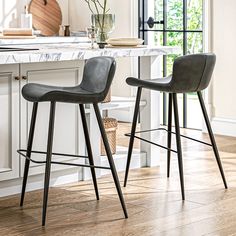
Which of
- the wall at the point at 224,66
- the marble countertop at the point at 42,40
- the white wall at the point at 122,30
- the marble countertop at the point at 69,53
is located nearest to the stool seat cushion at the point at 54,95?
the marble countertop at the point at 69,53

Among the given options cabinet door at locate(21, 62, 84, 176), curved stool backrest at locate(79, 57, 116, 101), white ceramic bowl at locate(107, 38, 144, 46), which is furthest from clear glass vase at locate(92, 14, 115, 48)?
curved stool backrest at locate(79, 57, 116, 101)

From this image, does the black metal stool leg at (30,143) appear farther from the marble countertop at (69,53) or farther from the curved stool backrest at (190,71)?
the curved stool backrest at (190,71)

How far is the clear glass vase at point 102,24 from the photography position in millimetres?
4598

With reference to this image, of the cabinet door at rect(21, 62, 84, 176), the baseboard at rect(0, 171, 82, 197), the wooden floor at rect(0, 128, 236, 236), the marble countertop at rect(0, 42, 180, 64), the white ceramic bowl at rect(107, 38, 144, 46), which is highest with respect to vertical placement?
the white ceramic bowl at rect(107, 38, 144, 46)

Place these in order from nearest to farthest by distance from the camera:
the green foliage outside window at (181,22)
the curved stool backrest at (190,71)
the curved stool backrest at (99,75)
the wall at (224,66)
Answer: the curved stool backrest at (99,75) → the curved stool backrest at (190,71) → the wall at (224,66) → the green foliage outside window at (181,22)

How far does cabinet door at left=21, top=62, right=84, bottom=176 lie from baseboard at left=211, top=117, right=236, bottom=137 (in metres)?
2.16

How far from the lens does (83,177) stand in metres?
4.55

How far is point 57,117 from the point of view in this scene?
4.32 meters

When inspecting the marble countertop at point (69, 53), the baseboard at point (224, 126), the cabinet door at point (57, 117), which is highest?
the marble countertop at point (69, 53)

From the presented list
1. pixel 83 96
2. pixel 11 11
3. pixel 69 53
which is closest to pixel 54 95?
pixel 83 96

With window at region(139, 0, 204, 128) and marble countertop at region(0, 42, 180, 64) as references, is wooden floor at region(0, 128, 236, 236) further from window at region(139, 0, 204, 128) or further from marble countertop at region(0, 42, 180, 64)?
window at region(139, 0, 204, 128)

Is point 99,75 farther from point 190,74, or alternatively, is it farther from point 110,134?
point 110,134

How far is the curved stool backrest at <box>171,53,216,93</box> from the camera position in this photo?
13.1ft

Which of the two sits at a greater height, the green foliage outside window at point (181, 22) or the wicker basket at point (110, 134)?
the green foliage outside window at point (181, 22)
